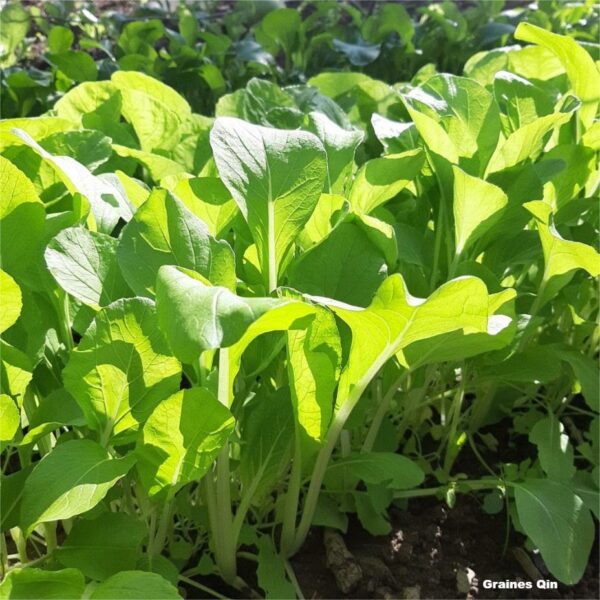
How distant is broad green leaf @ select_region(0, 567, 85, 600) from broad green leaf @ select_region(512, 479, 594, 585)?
52 centimetres

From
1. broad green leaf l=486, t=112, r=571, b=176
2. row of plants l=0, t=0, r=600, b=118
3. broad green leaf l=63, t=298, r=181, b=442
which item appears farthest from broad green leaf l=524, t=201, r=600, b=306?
row of plants l=0, t=0, r=600, b=118

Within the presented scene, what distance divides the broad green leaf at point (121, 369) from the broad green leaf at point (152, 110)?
0.49 metres

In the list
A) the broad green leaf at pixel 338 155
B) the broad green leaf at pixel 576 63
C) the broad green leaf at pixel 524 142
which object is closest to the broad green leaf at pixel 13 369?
the broad green leaf at pixel 338 155

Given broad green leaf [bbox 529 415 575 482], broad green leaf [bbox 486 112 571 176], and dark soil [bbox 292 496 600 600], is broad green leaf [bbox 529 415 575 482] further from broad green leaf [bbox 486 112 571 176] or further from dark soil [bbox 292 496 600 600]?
broad green leaf [bbox 486 112 571 176]

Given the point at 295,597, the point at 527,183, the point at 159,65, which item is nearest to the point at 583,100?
the point at 527,183

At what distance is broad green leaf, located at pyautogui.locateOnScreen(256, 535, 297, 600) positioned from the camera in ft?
3.05

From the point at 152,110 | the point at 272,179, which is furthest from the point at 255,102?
the point at 272,179

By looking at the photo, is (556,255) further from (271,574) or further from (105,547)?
(105,547)

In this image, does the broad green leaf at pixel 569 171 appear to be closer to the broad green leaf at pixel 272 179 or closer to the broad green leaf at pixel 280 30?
the broad green leaf at pixel 272 179

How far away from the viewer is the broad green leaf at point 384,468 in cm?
94

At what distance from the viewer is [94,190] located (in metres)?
0.94

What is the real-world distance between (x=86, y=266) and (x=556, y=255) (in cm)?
54

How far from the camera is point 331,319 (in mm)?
816

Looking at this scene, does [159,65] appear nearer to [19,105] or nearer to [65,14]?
[19,105]
